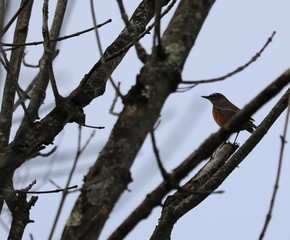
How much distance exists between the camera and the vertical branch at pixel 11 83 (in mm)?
4125

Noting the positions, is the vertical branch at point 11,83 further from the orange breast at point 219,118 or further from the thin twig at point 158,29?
the orange breast at point 219,118

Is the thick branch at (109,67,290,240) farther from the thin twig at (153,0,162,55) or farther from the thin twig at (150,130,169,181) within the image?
the thin twig at (153,0,162,55)

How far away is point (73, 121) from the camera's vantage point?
13.5 ft

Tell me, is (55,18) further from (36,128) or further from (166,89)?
(166,89)

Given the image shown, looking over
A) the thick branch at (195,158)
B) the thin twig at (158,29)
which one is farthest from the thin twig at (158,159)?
the thin twig at (158,29)

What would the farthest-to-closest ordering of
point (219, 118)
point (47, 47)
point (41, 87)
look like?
point (219, 118) < point (41, 87) < point (47, 47)

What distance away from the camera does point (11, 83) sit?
168 inches

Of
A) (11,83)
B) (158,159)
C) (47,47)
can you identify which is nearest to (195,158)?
(158,159)

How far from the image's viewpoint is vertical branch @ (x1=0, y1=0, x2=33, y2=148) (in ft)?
13.5

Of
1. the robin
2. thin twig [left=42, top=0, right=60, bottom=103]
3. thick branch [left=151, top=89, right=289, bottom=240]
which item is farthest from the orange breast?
thin twig [left=42, top=0, right=60, bottom=103]

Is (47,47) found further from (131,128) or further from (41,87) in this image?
(131,128)

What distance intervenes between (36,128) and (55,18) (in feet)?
3.00

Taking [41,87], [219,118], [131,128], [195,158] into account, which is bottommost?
[195,158]

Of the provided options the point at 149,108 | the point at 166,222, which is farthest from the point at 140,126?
the point at 166,222
